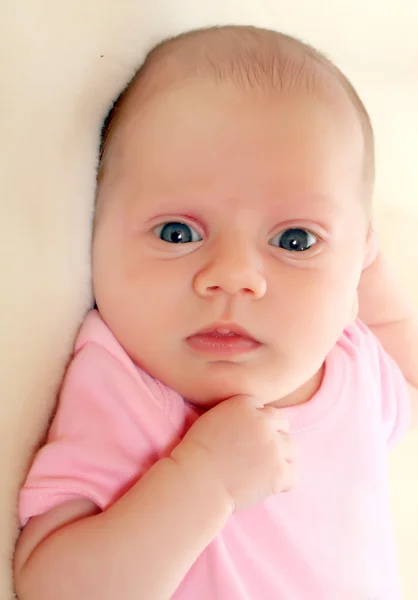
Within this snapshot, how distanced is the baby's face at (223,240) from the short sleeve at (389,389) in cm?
25

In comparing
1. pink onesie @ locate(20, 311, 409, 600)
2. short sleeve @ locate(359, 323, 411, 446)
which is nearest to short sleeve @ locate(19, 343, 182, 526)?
pink onesie @ locate(20, 311, 409, 600)

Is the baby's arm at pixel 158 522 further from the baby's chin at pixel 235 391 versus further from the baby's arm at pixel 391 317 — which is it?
the baby's arm at pixel 391 317

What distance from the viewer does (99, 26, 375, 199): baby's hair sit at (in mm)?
711

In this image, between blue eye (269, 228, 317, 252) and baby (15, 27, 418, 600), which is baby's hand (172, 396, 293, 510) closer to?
baby (15, 27, 418, 600)

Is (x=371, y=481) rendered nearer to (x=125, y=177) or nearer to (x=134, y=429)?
(x=134, y=429)

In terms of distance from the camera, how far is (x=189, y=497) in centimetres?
63

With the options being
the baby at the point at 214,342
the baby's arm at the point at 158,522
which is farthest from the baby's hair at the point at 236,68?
the baby's arm at the point at 158,522

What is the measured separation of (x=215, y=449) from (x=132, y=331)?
0.50ft

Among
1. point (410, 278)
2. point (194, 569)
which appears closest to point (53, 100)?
point (194, 569)

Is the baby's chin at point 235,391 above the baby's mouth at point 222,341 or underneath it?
underneath

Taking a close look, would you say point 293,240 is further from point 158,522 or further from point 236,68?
point 158,522

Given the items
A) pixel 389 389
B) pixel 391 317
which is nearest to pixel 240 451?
pixel 389 389

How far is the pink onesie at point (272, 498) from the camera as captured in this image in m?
0.65

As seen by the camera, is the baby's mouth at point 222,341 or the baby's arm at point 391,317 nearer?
the baby's mouth at point 222,341
